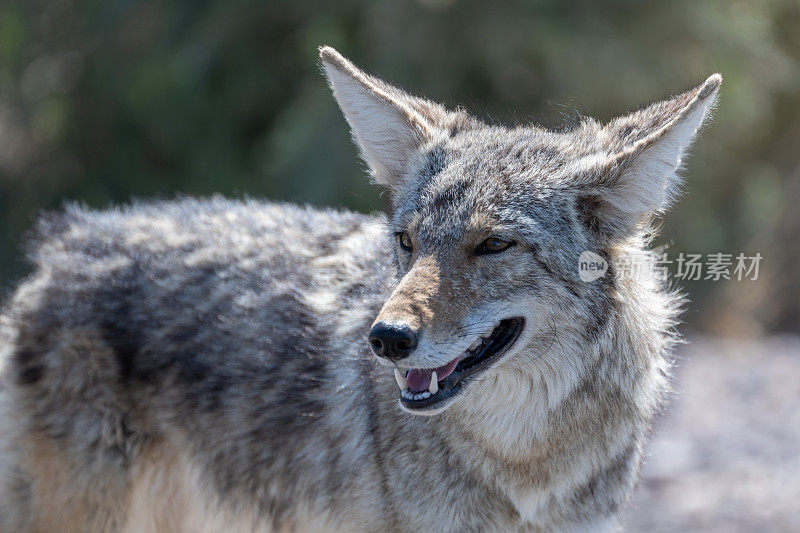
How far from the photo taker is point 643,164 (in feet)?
12.6

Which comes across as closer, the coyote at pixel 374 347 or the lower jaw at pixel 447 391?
the lower jaw at pixel 447 391

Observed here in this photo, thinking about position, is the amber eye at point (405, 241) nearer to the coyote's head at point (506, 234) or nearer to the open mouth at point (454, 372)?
the coyote's head at point (506, 234)

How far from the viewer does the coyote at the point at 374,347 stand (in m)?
3.82

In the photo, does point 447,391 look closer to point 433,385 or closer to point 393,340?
point 433,385

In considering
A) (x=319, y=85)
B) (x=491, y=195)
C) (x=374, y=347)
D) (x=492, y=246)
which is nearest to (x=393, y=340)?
(x=374, y=347)

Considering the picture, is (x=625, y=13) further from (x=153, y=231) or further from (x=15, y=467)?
(x=15, y=467)

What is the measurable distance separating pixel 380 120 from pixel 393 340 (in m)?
1.34

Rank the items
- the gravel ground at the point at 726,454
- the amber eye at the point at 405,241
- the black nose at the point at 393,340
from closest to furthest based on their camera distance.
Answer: the black nose at the point at 393,340
the amber eye at the point at 405,241
the gravel ground at the point at 726,454

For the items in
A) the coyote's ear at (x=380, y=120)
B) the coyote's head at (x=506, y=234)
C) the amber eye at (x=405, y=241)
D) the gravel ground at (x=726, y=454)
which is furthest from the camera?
→ the gravel ground at (x=726, y=454)

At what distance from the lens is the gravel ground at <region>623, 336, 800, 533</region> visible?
21.7ft

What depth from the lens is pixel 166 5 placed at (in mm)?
11641

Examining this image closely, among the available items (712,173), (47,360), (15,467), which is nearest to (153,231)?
(47,360)

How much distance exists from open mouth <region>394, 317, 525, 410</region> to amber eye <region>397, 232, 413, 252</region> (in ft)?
1.78

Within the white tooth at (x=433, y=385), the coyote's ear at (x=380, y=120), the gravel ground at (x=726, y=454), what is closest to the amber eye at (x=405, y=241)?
the coyote's ear at (x=380, y=120)
